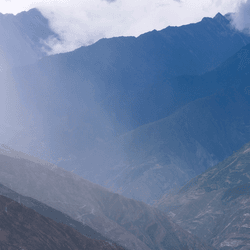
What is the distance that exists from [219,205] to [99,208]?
3568cm

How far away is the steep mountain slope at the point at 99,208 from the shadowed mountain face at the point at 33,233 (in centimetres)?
1297

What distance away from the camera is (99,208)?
5156 centimetres

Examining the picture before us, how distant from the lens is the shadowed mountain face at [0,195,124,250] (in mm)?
23172

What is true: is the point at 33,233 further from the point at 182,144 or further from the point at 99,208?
the point at 182,144

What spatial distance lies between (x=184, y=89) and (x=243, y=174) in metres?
114

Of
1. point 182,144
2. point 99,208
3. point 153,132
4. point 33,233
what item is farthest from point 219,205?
point 153,132

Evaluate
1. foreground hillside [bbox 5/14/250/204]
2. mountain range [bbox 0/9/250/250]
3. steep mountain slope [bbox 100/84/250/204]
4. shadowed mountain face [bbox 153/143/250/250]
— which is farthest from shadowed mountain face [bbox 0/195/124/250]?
steep mountain slope [bbox 100/84/250/204]

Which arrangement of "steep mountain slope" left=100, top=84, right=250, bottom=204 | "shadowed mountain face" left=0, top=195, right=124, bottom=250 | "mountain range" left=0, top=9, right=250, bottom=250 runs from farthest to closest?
"steep mountain slope" left=100, top=84, right=250, bottom=204, "mountain range" left=0, top=9, right=250, bottom=250, "shadowed mountain face" left=0, top=195, right=124, bottom=250

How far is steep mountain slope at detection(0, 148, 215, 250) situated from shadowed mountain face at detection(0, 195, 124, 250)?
13.0 m

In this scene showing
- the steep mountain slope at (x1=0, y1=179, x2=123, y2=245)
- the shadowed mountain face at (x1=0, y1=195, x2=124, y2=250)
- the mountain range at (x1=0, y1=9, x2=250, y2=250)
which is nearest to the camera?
the shadowed mountain face at (x1=0, y1=195, x2=124, y2=250)

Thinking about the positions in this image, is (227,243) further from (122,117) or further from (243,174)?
(122,117)

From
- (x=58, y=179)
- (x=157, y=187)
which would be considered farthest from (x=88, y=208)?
(x=157, y=187)

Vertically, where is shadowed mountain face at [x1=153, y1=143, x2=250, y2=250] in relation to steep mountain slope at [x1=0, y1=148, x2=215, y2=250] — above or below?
below

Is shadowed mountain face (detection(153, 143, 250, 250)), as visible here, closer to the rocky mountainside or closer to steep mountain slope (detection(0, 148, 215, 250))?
steep mountain slope (detection(0, 148, 215, 250))
